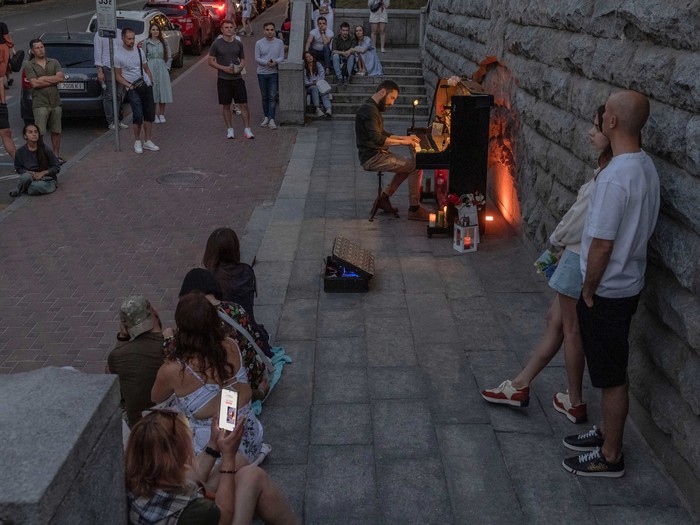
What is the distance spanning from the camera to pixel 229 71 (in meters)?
14.8

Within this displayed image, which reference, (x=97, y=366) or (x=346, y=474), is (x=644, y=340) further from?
(x=97, y=366)

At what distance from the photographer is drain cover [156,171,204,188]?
12.2m

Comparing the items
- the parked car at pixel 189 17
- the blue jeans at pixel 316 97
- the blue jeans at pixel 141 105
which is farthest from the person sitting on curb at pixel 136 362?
the parked car at pixel 189 17

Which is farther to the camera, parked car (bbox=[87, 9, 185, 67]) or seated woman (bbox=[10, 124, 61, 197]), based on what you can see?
parked car (bbox=[87, 9, 185, 67])

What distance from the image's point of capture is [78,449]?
95.6 inches

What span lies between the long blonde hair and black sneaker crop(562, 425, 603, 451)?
8.79ft

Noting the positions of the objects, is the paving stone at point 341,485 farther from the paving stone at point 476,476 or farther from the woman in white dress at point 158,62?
the woman in white dress at point 158,62

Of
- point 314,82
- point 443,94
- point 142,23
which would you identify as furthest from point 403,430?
point 142,23

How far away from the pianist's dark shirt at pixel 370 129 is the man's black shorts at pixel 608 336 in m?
5.63

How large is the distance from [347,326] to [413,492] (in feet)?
8.29

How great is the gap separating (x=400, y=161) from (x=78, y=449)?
7.97m

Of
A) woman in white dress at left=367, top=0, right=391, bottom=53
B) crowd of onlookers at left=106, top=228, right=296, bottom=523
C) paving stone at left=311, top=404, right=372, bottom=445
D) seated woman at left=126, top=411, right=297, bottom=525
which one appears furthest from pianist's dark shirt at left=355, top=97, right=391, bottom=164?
woman in white dress at left=367, top=0, right=391, bottom=53

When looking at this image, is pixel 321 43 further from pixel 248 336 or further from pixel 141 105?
pixel 248 336

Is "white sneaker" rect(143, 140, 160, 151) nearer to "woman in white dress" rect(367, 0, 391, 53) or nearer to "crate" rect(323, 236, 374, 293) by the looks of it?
"crate" rect(323, 236, 374, 293)
